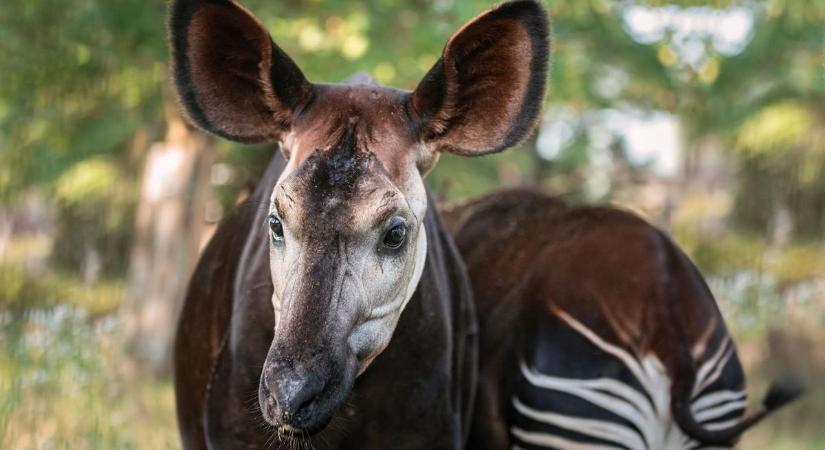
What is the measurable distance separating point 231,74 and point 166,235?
891cm

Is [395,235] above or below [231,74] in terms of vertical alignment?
below

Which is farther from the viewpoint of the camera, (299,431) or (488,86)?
(488,86)

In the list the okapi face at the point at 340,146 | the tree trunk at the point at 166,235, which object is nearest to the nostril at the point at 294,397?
the okapi face at the point at 340,146

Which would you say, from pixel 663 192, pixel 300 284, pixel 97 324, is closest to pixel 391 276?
pixel 300 284

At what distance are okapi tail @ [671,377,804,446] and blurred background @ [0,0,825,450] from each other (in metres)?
0.94

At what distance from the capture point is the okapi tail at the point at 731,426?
430cm

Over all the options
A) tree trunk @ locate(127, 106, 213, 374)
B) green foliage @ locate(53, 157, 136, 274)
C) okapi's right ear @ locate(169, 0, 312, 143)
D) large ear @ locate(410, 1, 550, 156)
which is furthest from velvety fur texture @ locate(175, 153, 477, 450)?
green foliage @ locate(53, 157, 136, 274)

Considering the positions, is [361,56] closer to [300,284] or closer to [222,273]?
[222,273]

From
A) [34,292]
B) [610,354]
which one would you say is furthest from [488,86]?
[34,292]

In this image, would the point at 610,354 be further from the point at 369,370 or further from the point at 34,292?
the point at 34,292

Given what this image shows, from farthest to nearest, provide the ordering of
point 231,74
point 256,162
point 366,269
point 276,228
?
point 256,162 < point 231,74 < point 276,228 < point 366,269

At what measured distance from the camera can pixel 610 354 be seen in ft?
14.6

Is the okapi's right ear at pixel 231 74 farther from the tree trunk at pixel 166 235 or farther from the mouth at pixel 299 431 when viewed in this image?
the tree trunk at pixel 166 235

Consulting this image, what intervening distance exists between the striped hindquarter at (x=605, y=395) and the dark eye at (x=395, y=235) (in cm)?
155
